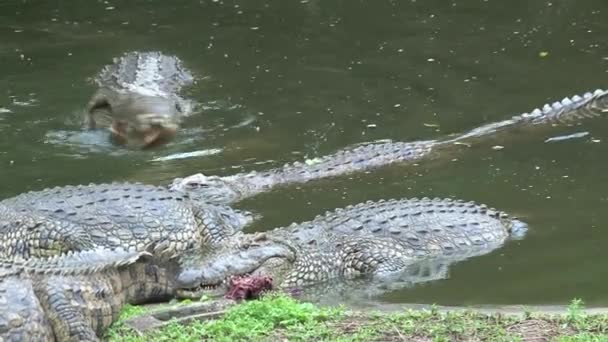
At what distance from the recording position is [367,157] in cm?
1093

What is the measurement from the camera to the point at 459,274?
810cm

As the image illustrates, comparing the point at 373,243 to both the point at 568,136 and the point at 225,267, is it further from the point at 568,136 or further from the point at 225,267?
the point at 568,136

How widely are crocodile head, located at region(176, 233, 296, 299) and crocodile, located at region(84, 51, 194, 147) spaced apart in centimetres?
100

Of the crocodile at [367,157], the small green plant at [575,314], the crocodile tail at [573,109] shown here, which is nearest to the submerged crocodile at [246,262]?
the crocodile at [367,157]

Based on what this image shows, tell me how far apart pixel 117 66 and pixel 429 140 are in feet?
16.2

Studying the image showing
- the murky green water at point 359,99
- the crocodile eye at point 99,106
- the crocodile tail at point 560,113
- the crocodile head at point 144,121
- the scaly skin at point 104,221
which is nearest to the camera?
the crocodile head at point 144,121

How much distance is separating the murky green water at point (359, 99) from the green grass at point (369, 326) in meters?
1.14

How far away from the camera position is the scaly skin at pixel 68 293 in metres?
5.59

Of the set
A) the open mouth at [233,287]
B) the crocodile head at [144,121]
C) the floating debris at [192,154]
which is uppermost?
the crocodile head at [144,121]

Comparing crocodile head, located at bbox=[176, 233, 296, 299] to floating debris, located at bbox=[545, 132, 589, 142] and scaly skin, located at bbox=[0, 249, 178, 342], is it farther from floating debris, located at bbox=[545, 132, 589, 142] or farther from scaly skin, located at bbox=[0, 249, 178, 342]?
floating debris, located at bbox=[545, 132, 589, 142]

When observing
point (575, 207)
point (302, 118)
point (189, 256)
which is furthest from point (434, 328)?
point (302, 118)

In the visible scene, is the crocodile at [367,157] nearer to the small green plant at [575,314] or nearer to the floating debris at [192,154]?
the floating debris at [192,154]

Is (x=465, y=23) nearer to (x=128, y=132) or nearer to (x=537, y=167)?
(x=537, y=167)

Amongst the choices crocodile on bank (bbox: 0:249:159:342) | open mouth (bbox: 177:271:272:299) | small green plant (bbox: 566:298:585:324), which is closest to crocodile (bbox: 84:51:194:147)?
crocodile on bank (bbox: 0:249:159:342)
